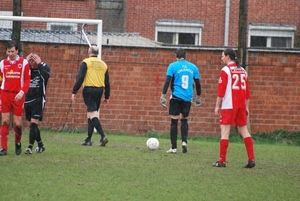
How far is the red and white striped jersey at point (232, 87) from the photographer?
40.7 ft

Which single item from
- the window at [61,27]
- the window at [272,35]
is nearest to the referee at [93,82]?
the window at [61,27]

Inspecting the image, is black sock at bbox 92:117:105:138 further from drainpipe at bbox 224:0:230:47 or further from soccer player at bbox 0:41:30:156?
drainpipe at bbox 224:0:230:47

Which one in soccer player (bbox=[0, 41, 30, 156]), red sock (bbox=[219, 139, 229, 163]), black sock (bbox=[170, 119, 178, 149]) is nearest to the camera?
red sock (bbox=[219, 139, 229, 163])

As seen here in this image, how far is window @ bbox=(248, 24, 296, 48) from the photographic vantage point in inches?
1201

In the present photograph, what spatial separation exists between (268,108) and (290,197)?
35.7 feet

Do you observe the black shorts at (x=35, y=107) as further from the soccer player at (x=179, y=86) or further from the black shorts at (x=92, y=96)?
the soccer player at (x=179, y=86)

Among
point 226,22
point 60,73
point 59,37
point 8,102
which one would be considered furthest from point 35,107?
point 226,22

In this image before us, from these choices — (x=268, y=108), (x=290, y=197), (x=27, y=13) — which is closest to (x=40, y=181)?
(x=290, y=197)

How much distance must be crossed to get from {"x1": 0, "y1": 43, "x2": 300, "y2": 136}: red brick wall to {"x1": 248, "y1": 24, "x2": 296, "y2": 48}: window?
10302 millimetres

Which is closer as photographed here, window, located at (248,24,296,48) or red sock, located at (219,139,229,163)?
red sock, located at (219,139,229,163)

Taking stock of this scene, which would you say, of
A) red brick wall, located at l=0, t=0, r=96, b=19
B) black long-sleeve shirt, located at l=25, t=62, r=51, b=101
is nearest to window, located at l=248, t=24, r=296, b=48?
red brick wall, located at l=0, t=0, r=96, b=19

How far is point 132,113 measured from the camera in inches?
790

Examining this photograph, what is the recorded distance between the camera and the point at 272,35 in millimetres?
30766

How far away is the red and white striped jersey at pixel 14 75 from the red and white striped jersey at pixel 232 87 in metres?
3.35
